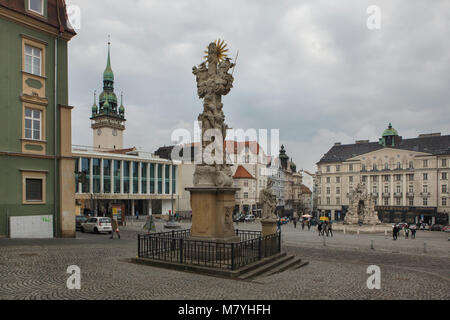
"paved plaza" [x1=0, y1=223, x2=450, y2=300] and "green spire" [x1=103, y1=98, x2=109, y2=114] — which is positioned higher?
"green spire" [x1=103, y1=98, x2=109, y2=114]

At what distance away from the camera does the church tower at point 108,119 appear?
4063 inches

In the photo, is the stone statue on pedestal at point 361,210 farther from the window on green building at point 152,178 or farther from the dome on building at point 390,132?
the dome on building at point 390,132

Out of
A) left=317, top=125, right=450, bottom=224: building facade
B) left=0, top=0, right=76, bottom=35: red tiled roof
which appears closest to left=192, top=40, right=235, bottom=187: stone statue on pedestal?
left=0, top=0, right=76, bottom=35: red tiled roof

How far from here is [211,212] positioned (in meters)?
12.2

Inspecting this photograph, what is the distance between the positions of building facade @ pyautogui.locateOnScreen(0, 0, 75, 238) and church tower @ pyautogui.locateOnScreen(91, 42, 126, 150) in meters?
83.3

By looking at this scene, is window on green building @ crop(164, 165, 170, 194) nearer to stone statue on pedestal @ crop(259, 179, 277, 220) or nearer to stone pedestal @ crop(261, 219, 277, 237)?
stone statue on pedestal @ crop(259, 179, 277, 220)

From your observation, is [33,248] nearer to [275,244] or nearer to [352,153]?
[275,244]

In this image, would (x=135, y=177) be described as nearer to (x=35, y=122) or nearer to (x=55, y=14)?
(x=35, y=122)

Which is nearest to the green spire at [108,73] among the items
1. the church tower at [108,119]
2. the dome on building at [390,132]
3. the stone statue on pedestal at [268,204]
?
the church tower at [108,119]

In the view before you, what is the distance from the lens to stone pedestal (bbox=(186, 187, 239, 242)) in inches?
480

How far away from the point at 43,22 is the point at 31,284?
17.2 meters
